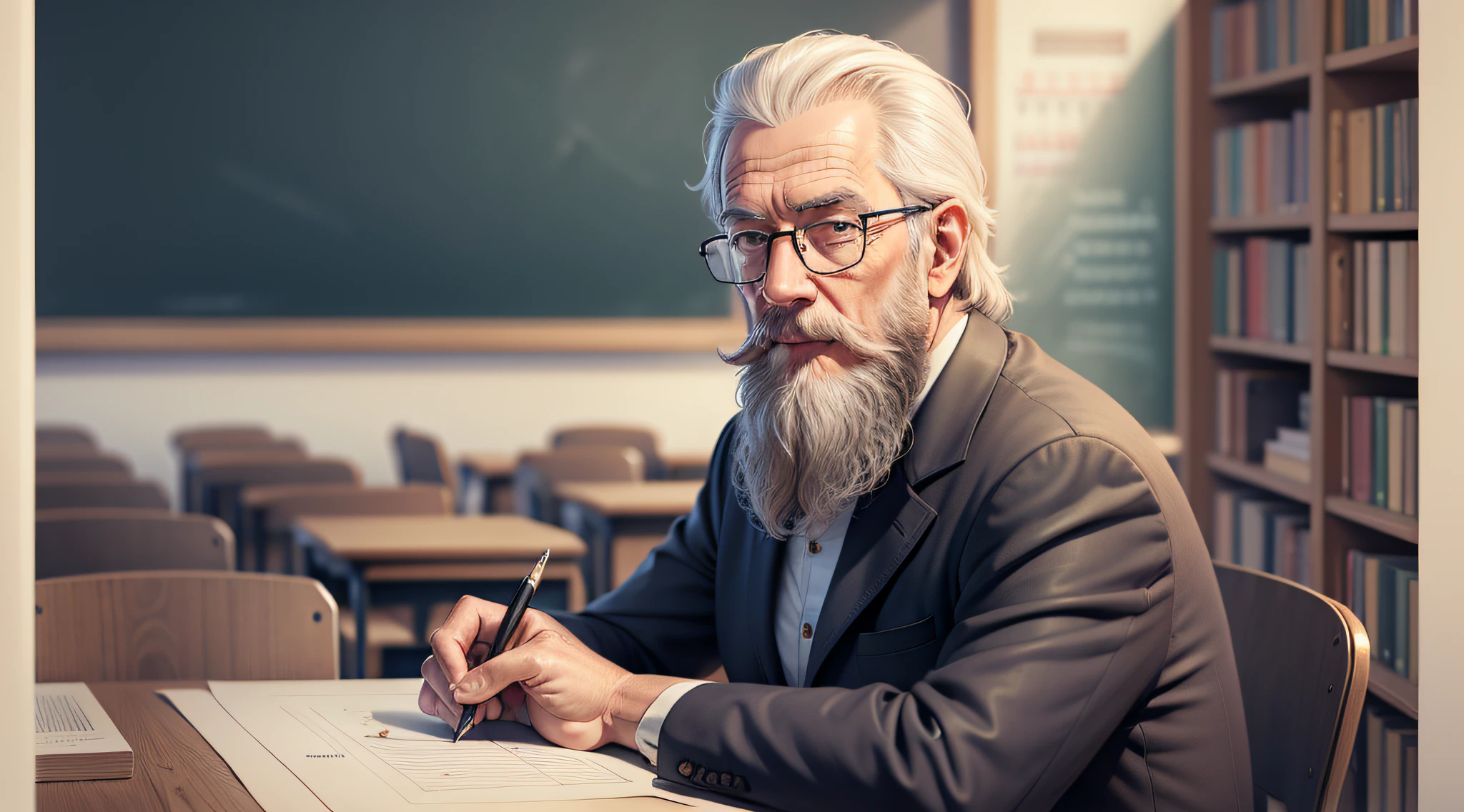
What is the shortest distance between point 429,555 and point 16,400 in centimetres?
230

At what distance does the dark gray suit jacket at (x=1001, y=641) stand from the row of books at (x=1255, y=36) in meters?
2.82

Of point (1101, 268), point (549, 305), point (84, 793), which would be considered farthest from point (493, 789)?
point (549, 305)

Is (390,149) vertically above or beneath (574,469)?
above

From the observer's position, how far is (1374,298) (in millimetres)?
3250

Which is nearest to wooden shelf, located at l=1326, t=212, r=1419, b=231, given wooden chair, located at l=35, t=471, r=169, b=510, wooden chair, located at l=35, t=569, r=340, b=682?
wooden chair, located at l=35, t=569, r=340, b=682

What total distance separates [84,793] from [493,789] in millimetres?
386

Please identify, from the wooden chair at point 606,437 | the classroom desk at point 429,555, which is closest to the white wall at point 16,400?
the classroom desk at point 429,555

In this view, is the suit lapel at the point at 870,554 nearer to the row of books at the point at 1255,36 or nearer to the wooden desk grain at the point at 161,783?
the wooden desk grain at the point at 161,783

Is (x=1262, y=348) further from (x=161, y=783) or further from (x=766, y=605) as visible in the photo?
(x=161, y=783)

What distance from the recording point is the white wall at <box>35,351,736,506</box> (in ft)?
19.8

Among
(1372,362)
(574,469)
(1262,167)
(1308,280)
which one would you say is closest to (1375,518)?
(1372,362)

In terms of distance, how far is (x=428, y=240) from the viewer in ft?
20.4

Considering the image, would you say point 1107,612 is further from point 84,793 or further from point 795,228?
point 84,793

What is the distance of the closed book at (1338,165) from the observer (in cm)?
340
